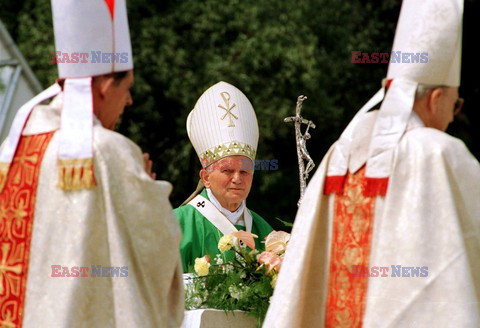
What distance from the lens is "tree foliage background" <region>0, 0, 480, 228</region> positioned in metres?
15.8

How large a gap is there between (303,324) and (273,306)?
0.53 feet

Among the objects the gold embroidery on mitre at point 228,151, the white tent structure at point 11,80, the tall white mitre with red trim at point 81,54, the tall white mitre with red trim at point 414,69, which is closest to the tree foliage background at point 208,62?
the white tent structure at point 11,80

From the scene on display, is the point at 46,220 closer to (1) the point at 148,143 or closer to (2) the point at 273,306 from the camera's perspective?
(2) the point at 273,306

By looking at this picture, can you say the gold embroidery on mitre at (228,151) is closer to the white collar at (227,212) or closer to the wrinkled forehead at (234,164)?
the wrinkled forehead at (234,164)

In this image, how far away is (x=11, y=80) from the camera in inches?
510

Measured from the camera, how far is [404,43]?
19.6 feet

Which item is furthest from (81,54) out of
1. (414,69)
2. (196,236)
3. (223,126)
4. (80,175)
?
(223,126)

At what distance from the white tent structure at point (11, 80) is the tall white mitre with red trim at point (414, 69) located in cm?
741

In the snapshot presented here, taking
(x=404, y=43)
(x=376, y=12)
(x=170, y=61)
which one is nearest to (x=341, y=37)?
(x=376, y=12)

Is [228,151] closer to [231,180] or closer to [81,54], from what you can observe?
[231,180]

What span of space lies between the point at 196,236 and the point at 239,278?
1254 mm

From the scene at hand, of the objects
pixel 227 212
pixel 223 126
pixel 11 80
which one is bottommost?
pixel 227 212

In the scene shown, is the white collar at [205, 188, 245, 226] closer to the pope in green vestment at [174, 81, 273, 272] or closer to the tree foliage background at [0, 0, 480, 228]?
the pope in green vestment at [174, 81, 273, 272]

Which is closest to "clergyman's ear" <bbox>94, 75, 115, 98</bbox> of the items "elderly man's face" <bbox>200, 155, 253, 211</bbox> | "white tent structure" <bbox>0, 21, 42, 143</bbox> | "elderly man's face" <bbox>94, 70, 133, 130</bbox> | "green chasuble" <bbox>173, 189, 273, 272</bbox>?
"elderly man's face" <bbox>94, 70, 133, 130</bbox>
